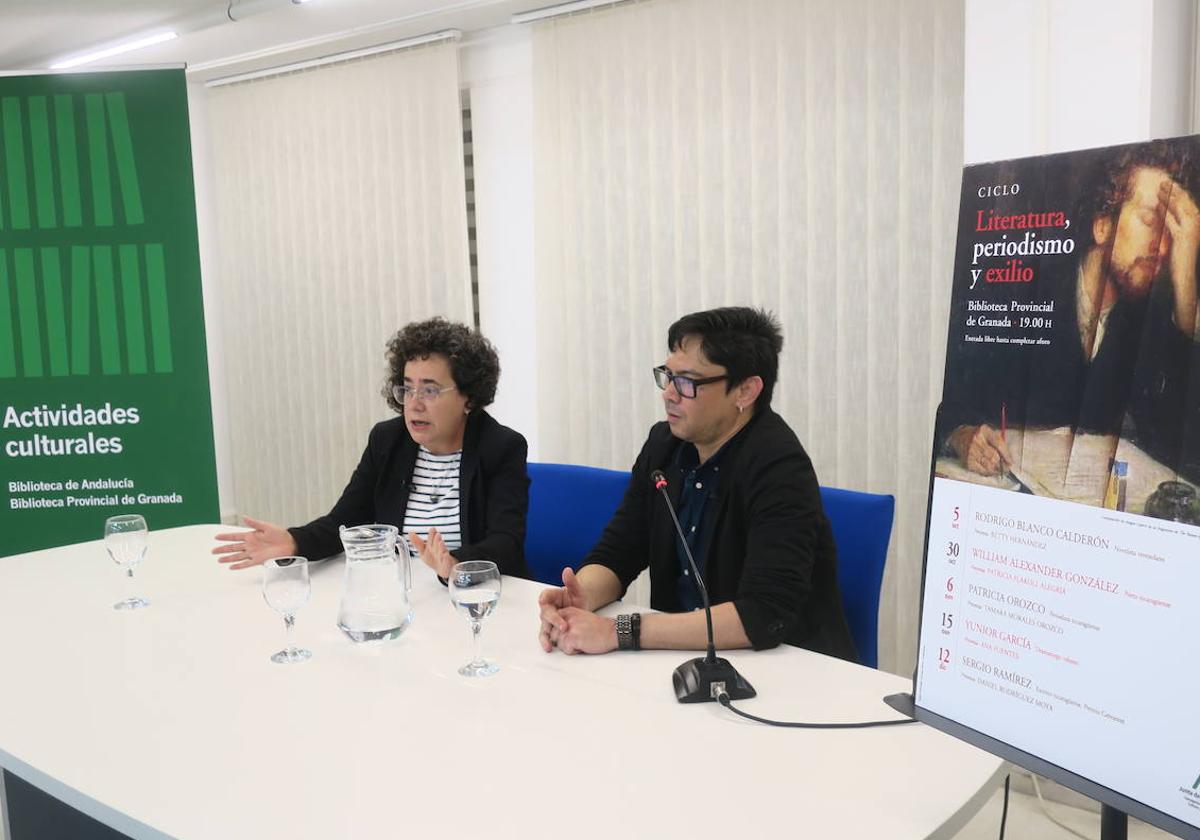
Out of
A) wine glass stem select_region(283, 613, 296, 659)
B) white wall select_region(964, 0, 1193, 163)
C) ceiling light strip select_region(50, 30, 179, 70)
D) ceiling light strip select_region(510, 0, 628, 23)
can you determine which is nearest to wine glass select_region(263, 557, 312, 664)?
wine glass stem select_region(283, 613, 296, 659)

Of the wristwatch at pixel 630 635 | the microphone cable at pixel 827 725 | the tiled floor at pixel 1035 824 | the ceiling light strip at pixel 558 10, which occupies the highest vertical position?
the ceiling light strip at pixel 558 10

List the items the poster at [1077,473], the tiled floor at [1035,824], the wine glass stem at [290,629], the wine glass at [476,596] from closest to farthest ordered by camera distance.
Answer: the poster at [1077,473]
the wine glass at [476,596]
the wine glass stem at [290,629]
the tiled floor at [1035,824]

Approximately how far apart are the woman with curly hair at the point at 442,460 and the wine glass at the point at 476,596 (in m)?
0.71

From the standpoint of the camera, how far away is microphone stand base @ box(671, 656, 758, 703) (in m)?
1.37

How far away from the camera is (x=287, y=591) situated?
5.27 feet

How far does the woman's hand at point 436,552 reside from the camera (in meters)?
1.93

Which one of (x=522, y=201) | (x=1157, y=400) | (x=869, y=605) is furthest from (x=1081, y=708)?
(x=522, y=201)

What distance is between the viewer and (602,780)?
3.81 ft

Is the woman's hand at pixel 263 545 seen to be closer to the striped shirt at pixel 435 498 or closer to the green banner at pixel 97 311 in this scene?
the striped shirt at pixel 435 498

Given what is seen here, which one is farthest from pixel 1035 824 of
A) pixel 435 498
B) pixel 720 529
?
pixel 435 498

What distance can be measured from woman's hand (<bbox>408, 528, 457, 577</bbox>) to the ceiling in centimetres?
258

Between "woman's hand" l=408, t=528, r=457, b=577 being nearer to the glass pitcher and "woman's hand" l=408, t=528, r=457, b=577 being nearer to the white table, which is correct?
the white table

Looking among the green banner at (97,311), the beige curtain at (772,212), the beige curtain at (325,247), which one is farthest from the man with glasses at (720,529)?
the beige curtain at (325,247)

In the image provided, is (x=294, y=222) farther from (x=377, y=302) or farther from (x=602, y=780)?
(x=602, y=780)
